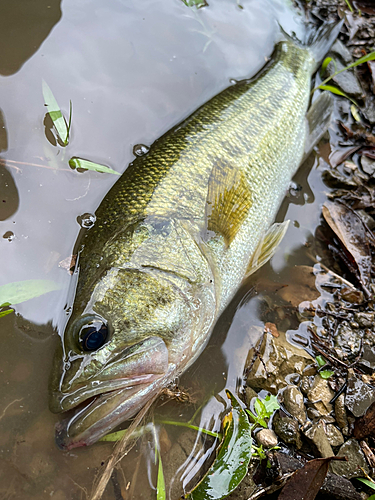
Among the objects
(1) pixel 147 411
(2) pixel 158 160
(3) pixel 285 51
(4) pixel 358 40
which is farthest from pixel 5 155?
(4) pixel 358 40

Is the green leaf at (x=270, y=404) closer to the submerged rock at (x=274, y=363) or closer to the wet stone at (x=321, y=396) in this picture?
the submerged rock at (x=274, y=363)

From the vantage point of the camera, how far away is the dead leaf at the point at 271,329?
3.08 m

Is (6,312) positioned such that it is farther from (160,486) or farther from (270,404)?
(270,404)

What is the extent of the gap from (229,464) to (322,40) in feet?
16.2

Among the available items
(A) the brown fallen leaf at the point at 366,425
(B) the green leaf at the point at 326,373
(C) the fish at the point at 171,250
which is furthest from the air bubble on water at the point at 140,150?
(A) the brown fallen leaf at the point at 366,425

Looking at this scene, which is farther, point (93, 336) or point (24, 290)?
point (24, 290)

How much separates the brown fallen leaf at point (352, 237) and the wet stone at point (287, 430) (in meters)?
1.46

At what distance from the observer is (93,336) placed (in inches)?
86.1

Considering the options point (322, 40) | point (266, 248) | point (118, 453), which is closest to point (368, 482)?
point (118, 453)

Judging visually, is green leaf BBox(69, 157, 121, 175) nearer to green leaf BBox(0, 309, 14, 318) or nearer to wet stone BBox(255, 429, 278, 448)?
green leaf BBox(0, 309, 14, 318)

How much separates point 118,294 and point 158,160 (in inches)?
49.0

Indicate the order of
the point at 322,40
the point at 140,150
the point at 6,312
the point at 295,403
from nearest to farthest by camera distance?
the point at 6,312 < the point at 295,403 < the point at 140,150 < the point at 322,40

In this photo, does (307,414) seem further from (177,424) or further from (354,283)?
(354,283)

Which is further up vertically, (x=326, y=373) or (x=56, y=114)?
(x=56, y=114)
